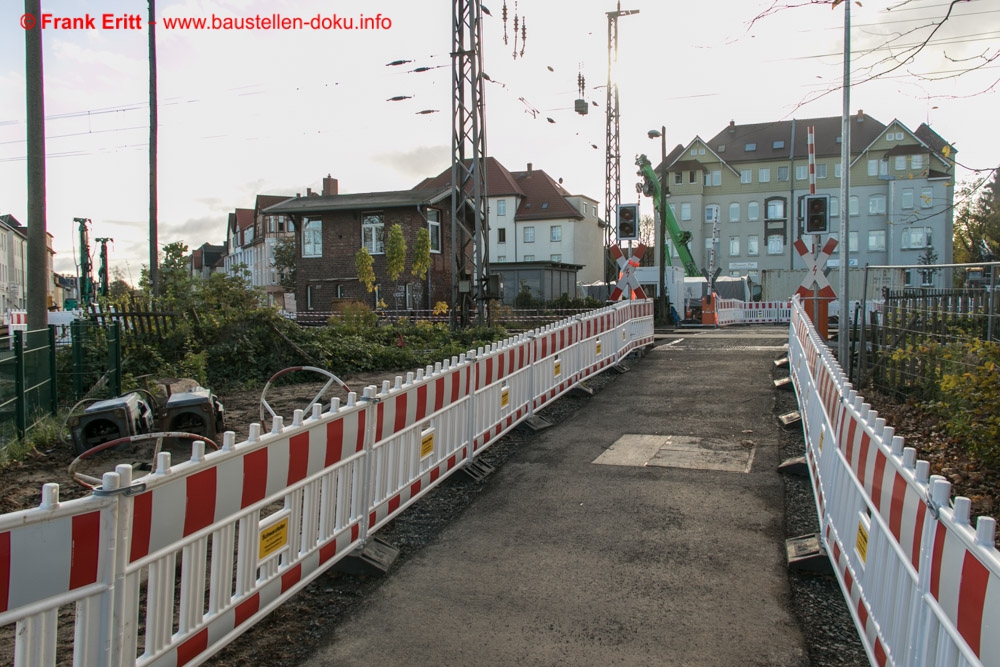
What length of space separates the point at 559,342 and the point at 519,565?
6.31m

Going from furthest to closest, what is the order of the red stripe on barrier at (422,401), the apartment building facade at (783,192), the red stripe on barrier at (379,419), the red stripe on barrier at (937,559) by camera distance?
the apartment building facade at (783,192), the red stripe on barrier at (422,401), the red stripe on barrier at (379,419), the red stripe on barrier at (937,559)

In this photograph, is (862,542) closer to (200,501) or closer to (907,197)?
(200,501)

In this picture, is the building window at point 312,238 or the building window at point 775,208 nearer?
the building window at point 312,238

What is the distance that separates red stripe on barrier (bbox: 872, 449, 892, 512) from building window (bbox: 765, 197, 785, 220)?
7461cm

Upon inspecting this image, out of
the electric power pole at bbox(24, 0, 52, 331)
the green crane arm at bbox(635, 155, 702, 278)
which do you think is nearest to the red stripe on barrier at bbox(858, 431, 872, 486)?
the electric power pole at bbox(24, 0, 52, 331)

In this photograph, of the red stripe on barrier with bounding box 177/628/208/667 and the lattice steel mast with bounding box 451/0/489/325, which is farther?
the lattice steel mast with bounding box 451/0/489/325

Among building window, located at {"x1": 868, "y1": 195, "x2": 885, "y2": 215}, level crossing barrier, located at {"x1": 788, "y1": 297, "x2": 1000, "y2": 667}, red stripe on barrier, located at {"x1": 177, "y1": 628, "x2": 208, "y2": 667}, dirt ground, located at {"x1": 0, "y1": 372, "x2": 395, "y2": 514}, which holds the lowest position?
dirt ground, located at {"x1": 0, "y1": 372, "x2": 395, "y2": 514}

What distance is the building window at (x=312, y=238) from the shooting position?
134 feet

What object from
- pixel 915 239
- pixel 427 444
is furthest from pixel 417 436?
pixel 915 239

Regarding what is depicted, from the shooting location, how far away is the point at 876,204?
2758 inches

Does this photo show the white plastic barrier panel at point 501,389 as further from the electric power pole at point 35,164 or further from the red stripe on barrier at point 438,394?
the electric power pole at point 35,164

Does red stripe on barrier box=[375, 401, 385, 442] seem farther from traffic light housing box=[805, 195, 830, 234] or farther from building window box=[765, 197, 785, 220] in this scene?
building window box=[765, 197, 785, 220]

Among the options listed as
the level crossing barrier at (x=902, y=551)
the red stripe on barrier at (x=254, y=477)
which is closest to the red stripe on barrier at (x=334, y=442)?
the red stripe on barrier at (x=254, y=477)

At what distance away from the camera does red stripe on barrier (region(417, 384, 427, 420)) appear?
642 centimetres
